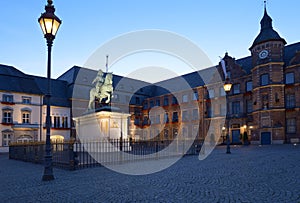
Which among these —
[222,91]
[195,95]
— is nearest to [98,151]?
[222,91]

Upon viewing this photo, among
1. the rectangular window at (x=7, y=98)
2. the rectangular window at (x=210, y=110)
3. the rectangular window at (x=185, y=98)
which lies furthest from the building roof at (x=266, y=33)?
the rectangular window at (x=7, y=98)

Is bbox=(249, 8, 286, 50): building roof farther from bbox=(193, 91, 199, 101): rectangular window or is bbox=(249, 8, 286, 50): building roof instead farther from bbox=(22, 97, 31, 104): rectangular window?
bbox=(22, 97, 31, 104): rectangular window

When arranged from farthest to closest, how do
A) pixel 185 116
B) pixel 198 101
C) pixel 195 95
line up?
pixel 185 116 < pixel 195 95 < pixel 198 101

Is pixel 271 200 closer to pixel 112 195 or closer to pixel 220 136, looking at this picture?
pixel 112 195

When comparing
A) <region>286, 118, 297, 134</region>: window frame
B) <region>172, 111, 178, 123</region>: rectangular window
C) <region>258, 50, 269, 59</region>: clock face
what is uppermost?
<region>258, 50, 269, 59</region>: clock face

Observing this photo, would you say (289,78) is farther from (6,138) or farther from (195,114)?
(6,138)

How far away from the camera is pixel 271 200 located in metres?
5.94

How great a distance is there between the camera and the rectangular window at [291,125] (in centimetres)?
3557

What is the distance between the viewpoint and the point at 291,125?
3588cm

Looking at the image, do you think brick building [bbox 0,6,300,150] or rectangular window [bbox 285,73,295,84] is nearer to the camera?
brick building [bbox 0,6,300,150]

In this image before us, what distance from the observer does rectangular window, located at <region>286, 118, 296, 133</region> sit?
1400 inches

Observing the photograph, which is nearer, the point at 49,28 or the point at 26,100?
the point at 49,28

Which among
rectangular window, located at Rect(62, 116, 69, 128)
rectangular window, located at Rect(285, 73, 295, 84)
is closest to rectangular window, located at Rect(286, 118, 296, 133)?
rectangular window, located at Rect(285, 73, 295, 84)

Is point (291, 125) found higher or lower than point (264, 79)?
lower
